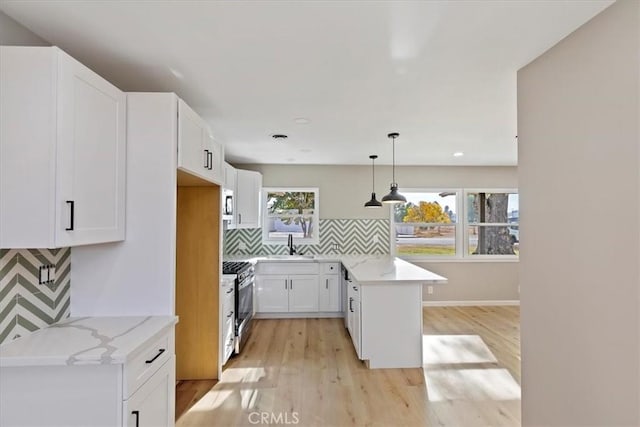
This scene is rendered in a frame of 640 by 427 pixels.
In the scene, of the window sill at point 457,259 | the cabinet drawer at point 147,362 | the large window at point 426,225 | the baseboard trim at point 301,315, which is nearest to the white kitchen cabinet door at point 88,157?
the cabinet drawer at point 147,362

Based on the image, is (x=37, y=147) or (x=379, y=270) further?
(x=379, y=270)

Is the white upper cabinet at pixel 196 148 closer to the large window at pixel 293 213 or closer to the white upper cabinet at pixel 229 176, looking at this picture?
the white upper cabinet at pixel 229 176

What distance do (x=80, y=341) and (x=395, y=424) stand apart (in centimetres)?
198

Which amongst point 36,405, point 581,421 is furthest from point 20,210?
point 581,421

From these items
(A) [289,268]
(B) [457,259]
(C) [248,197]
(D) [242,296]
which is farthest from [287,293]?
(B) [457,259]

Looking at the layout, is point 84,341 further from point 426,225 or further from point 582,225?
point 426,225

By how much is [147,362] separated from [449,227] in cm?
495

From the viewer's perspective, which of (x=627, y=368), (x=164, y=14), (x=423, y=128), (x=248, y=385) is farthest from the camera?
(x=423, y=128)

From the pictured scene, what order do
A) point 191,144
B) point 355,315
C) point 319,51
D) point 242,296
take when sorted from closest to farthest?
point 319,51
point 191,144
point 355,315
point 242,296

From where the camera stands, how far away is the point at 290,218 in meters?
5.35

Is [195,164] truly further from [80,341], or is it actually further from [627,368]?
[627,368]

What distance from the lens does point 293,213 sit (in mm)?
5352

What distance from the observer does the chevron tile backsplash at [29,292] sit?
147cm

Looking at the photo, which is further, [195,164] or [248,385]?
[248,385]
